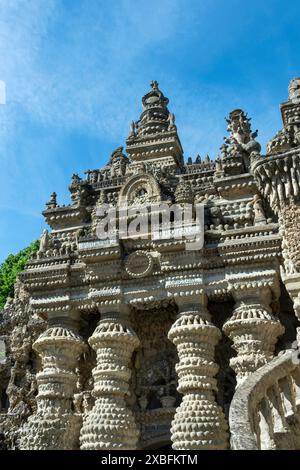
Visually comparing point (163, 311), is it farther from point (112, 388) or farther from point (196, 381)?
point (196, 381)

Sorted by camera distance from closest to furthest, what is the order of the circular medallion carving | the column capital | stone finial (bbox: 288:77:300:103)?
the column capital, the circular medallion carving, stone finial (bbox: 288:77:300:103)

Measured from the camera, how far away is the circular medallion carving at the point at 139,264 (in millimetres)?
14805

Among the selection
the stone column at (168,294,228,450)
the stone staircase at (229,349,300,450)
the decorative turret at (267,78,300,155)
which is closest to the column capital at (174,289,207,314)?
the stone column at (168,294,228,450)

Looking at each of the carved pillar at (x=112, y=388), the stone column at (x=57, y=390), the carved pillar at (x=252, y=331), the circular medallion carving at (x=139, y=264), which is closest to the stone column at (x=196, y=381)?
the carved pillar at (x=252, y=331)

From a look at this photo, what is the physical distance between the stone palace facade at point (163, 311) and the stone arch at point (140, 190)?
0.04 meters

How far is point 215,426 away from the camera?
12570mm

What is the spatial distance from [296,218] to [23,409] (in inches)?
394

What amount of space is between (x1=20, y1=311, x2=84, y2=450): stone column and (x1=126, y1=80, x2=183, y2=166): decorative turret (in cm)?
590

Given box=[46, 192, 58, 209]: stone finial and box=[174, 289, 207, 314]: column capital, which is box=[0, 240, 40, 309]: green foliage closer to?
box=[46, 192, 58, 209]: stone finial

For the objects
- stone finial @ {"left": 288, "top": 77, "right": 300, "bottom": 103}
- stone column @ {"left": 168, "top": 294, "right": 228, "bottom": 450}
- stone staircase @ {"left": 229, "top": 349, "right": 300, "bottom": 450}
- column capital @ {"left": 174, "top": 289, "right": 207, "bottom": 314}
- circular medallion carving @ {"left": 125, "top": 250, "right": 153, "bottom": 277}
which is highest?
stone finial @ {"left": 288, "top": 77, "right": 300, "bottom": 103}

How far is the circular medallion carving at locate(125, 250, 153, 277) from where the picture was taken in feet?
48.6

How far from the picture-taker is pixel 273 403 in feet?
30.5
